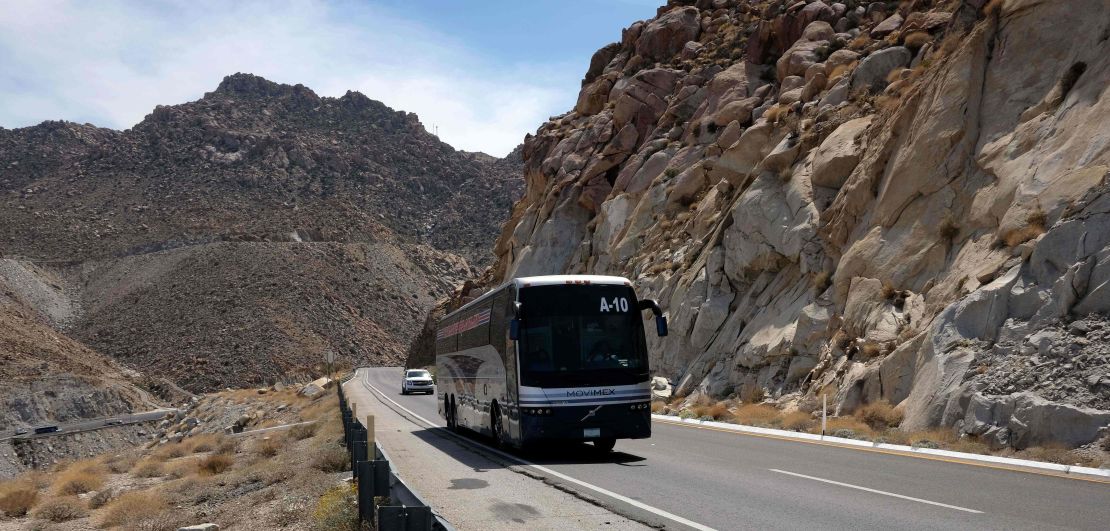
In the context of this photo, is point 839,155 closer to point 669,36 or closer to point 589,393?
point 589,393

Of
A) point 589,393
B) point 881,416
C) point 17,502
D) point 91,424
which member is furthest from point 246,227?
point 589,393

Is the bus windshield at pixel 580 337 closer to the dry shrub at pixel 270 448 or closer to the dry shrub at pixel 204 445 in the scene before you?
the dry shrub at pixel 270 448

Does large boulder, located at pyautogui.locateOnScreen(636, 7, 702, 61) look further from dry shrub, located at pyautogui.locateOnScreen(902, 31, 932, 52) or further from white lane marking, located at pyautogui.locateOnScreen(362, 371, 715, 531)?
white lane marking, located at pyautogui.locateOnScreen(362, 371, 715, 531)

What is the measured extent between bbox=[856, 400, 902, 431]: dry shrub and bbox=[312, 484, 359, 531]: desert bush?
11767mm

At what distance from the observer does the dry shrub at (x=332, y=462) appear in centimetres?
1478

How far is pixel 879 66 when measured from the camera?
3188 cm

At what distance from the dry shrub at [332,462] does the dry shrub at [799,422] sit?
10229mm

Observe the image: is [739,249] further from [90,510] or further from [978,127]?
[90,510]

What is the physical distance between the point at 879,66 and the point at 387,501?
1136 inches

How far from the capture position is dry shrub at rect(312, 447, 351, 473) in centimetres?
1478

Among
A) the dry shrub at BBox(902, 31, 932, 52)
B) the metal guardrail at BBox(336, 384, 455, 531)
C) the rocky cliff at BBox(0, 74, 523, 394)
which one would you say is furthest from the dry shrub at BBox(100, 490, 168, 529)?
the rocky cliff at BBox(0, 74, 523, 394)

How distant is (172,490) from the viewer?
15680 mm

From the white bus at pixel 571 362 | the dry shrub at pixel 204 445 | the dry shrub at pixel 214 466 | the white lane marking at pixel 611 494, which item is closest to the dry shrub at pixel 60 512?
the dry shrub at pixel 214 466

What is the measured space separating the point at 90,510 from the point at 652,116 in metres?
38.9
